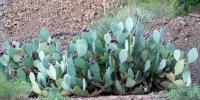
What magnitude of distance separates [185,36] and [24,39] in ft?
10.5

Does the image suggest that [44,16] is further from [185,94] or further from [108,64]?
[185,94]

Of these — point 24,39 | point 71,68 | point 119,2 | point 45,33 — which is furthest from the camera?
point 119,2

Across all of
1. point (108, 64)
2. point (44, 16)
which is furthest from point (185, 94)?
point (44, 16)

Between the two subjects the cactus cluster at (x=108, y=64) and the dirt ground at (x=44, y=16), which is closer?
the cactus cluster at (x=108, y=64)

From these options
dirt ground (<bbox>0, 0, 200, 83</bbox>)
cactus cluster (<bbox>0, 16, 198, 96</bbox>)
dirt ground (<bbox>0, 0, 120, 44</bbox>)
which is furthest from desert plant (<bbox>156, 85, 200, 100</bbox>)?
dirt ground (<bbox>0, 0, 120, 44</bbox>)

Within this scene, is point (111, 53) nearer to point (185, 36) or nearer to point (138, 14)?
point (138, 14)

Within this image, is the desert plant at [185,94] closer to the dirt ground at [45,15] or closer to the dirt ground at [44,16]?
the dirt ground at [44,16]

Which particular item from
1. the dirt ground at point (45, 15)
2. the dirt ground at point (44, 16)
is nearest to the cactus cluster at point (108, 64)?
the dirt ground at point (44, 16)

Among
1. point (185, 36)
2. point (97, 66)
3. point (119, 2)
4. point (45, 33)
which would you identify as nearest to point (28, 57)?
point (45, 33)

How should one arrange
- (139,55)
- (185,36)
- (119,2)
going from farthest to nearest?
(119,2), (185,36), (139,55)

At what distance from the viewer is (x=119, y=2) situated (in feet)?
46.0

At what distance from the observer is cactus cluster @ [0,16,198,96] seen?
7.05 metres

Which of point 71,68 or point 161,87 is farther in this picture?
point 161,87

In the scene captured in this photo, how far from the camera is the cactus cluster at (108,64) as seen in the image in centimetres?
705
